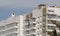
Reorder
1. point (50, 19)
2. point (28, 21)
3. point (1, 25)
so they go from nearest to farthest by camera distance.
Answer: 1. point (50, 19)
2. point (28, 21)
3. point (1, 25)

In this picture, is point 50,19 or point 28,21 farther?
point 28,21

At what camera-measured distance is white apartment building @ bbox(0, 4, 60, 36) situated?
140375 mm

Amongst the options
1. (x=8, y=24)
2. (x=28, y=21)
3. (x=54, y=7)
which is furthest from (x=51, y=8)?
(x=8, y=24)

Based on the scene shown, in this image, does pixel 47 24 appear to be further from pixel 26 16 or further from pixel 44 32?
pixel 26 16

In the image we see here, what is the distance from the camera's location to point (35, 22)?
14512 centimetres

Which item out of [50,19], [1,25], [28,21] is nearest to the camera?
[50,19]

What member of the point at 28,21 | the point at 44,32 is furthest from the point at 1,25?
the point at 44,32

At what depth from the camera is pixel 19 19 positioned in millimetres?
154875

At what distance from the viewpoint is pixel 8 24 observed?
15900 centimetres

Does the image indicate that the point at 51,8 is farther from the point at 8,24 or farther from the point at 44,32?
the point at 8,24

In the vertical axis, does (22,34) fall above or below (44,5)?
below

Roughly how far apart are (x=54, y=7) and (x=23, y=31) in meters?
16.2

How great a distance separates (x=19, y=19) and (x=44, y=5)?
12.2 metres

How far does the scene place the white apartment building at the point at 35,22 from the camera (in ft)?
461
